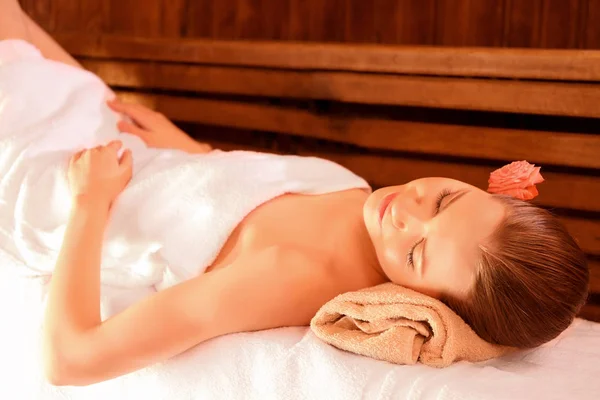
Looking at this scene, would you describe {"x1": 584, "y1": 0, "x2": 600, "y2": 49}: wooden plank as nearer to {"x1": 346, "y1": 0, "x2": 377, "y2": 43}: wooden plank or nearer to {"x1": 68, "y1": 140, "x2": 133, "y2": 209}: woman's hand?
{"x1": 346, "y1": 0, "x2": 377, "y2": 43}: wooden plank

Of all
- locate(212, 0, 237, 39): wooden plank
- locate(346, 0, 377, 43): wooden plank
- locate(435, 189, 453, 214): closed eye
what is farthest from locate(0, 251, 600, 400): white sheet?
locate(212, 0, 237, 39): wooden plank

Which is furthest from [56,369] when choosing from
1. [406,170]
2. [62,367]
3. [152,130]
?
[406,170]

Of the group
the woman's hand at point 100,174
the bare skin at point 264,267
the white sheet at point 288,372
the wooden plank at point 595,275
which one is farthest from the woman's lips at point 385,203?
the wooden plank at point 595,275

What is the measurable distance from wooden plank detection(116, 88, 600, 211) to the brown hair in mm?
514

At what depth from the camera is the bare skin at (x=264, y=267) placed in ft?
4.17

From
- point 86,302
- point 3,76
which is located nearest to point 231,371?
point 86,302

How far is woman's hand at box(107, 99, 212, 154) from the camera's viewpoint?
6.15 ft

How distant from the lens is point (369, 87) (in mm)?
2043

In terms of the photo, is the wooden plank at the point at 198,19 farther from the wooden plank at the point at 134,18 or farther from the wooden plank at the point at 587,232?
the wooden plank at the point at 587,232

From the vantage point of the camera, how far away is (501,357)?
1.38 m

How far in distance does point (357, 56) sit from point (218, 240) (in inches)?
30.7

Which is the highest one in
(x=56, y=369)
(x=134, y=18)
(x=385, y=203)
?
(x=134, y=18)

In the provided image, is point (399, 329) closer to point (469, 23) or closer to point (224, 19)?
point (469, 23)

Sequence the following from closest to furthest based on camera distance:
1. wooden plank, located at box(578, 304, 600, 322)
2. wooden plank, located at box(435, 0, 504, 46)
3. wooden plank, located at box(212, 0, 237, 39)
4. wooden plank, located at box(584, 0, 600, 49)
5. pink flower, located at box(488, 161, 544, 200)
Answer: pink flower, located at box(488, 161, 544, 200) → wooden plank, located at box(578, 304, 600, 322) → wooden plank, located at box(584, 0, 600, 49) → wooden plank, located at box(435, 0, 504, 46) → wooden plank, located at box(212, 0, 237, 39)
